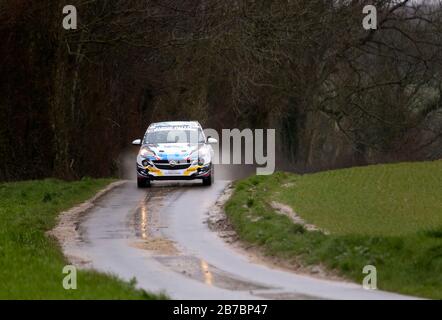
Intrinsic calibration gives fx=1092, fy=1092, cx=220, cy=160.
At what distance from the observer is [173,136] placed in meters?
31.5

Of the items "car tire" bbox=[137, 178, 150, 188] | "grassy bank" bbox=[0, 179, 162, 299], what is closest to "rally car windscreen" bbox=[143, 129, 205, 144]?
"car tire" bbox=[137, 178, 150, 188]

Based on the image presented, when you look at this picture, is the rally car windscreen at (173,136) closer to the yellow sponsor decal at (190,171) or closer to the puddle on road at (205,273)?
the yellow sponsor decal at (190,171)

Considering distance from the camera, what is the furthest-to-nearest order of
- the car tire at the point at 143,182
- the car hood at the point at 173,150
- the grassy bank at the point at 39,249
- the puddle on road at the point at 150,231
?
1. the car tire at the point at 143,182
2. the car hood at the point at 173,150
3. the puddle on road at the point at 150,231
4. the grassy bank at the point at 39,249

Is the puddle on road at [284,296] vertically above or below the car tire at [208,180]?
above

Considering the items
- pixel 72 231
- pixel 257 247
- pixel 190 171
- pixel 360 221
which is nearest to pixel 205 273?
pixel 257 247

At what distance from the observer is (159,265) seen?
1817cm

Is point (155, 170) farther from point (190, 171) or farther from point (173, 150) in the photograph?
point (190, 171)

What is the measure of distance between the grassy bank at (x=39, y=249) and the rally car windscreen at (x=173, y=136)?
2153mm

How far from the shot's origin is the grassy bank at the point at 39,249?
14.9 meters

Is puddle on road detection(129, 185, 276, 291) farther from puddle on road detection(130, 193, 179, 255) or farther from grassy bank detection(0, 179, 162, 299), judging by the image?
grassy bank detection(0, 179, 162, 299)

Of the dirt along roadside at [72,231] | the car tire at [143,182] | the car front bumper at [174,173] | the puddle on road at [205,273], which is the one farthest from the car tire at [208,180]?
the puddle on road at [205,273]

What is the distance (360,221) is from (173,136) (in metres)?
11.7

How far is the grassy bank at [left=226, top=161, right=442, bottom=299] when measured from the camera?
1714 cm
